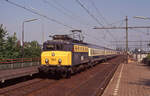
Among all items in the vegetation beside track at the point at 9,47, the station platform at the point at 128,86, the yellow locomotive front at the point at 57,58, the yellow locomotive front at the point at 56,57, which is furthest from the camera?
the vegetation beside track at the point at 9,47

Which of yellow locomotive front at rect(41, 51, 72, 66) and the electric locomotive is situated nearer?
the electric locomotive

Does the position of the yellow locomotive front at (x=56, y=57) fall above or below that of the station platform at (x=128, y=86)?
above

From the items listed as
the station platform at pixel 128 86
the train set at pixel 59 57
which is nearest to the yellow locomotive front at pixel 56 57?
the train set at pixel 59 57

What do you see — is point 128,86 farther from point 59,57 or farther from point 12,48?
point 12,48

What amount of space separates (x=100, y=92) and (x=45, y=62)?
677 centimetres

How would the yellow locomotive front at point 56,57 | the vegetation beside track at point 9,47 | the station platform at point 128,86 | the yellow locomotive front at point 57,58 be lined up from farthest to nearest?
the vegetation beside track at point 9,47
the yellow locomotive front at point 57,58
the yellow locomotive front at point 56,57
the station platform at point 128,86

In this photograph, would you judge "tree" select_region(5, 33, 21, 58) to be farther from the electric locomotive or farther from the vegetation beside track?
the electric locomotive

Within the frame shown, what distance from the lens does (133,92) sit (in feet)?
36.0

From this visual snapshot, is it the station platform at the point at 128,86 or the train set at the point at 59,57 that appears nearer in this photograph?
the station platform at the point at 128,86

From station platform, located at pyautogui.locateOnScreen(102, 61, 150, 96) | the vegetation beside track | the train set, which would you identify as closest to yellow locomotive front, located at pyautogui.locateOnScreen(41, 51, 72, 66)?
the train set

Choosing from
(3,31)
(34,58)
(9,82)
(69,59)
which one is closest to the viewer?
(9,82)

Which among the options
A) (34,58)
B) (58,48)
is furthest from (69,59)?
(34,58)

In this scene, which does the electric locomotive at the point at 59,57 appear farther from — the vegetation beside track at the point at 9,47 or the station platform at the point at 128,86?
the vegetation beside track at the point at 9,47

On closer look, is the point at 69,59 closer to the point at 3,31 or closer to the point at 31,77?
the point at 31,77
